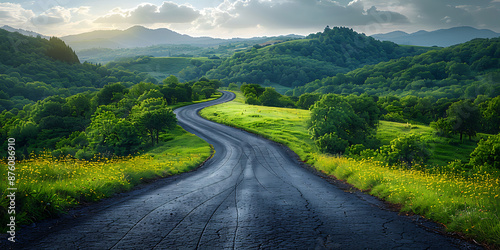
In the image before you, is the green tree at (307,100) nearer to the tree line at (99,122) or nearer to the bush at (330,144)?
the tree line at (99,122)

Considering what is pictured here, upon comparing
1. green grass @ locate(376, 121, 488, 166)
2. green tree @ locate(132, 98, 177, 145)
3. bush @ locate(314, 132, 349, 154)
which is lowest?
green grass @ locate(376, 121, 488, 166)

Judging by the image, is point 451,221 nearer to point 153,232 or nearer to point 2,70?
point 153,232

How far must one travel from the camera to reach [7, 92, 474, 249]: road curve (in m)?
6.68

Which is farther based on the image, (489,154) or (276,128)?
(276,128)

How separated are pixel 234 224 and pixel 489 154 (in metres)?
45.1

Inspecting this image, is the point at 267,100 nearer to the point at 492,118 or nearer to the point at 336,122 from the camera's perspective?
the point at 492,118

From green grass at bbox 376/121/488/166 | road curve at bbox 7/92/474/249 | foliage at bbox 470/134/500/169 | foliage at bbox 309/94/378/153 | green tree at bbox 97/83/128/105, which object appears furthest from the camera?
green tree at bbox 97/83/128/105

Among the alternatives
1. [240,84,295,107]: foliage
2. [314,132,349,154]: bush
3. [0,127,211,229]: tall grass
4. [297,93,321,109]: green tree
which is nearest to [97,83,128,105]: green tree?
[240,84,295,107]: foliage

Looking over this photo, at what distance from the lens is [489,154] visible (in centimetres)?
3769

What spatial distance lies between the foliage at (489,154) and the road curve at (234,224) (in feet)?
121

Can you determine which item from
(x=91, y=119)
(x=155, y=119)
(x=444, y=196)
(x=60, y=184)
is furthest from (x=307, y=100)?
(x=60, y=184)

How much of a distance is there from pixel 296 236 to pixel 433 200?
18.9 ft

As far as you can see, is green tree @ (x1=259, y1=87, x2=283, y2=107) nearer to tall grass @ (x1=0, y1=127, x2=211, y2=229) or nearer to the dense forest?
the dense forest

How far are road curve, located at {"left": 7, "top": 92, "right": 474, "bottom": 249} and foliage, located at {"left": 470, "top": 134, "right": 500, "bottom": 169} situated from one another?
3691 centimetres
